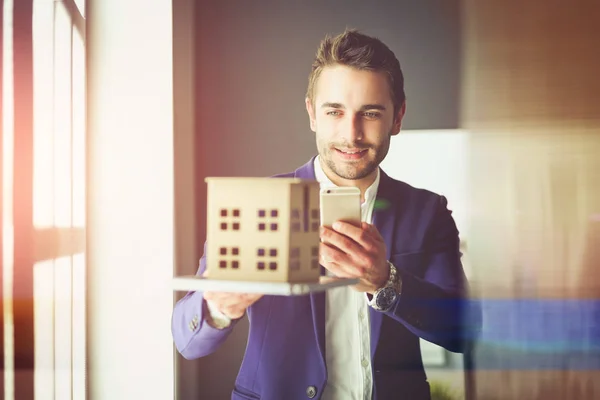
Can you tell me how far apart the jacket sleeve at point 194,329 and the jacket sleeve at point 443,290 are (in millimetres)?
679

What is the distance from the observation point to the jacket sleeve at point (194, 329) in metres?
2.36

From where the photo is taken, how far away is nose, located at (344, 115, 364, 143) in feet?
8.38

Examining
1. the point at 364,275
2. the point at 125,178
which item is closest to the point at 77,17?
the point at 125,178

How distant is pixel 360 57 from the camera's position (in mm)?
2578

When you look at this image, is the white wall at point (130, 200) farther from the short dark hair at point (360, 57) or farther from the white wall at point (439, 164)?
the white wall at point (439, 164)

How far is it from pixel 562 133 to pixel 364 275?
1.05 metres

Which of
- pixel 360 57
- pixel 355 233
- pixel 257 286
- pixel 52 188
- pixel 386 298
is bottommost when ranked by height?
pixel 386 298

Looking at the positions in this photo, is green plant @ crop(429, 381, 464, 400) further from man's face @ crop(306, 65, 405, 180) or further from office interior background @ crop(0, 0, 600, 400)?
man's face @ crop(306, 65, 405, 180)

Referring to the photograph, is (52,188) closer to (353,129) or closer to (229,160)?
(229,160)

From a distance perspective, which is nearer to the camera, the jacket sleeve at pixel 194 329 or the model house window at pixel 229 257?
the model house window at pixel 229 257

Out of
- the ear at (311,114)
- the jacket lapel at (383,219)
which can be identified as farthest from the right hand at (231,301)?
the ear at (311,114)

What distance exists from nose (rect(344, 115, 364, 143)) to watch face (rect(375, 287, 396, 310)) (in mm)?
610

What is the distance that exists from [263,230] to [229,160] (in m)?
0.91

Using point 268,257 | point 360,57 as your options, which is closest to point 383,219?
point 360,57
